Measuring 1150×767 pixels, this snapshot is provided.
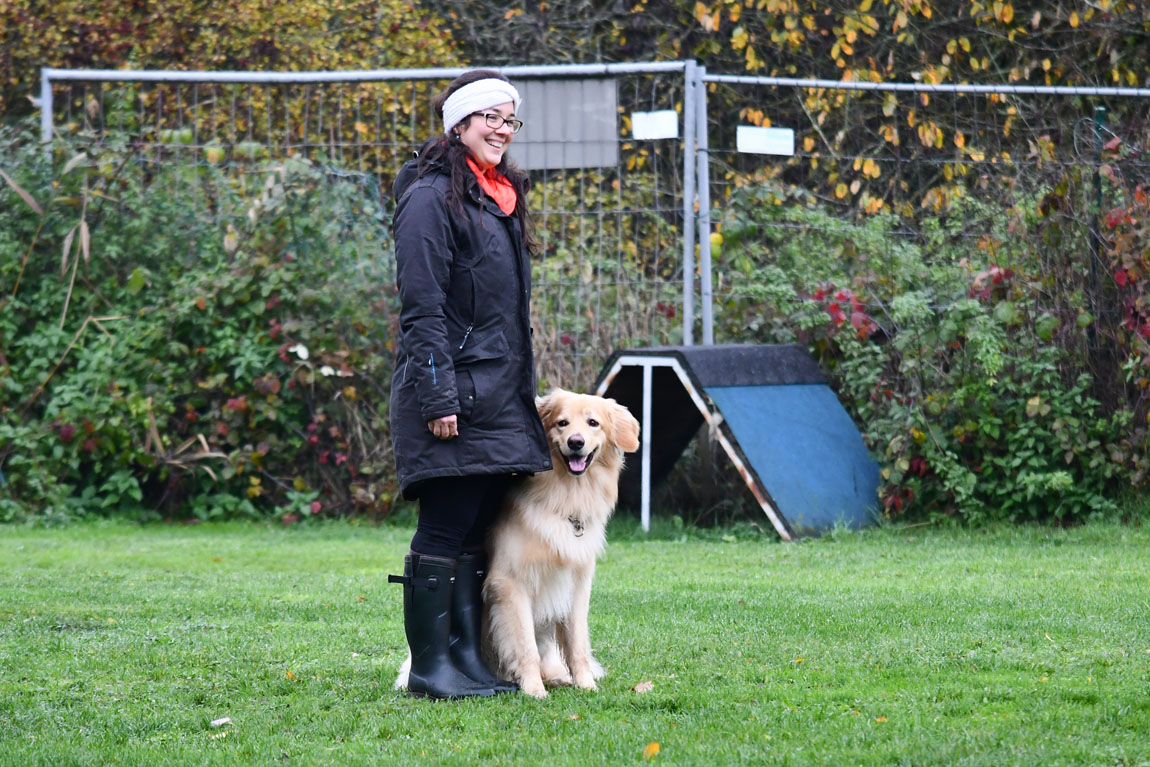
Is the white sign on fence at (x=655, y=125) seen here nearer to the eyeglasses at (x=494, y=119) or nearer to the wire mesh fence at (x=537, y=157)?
the wire mesh fence at (x=537, y=157)

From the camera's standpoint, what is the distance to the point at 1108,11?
9.84m

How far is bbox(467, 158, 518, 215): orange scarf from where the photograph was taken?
3998mm

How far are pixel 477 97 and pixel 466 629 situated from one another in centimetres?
156

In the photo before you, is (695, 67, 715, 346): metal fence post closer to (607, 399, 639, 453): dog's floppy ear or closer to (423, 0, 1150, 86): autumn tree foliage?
(423, 0, 1150, 86): autumn tree foliage

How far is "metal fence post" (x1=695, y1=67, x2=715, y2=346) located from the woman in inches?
160

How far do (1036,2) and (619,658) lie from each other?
8.55m

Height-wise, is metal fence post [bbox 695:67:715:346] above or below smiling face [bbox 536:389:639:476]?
above

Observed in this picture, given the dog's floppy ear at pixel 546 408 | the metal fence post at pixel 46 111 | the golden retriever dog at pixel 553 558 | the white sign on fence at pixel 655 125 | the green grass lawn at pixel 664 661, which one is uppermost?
the metal fence post at pixel 46 111

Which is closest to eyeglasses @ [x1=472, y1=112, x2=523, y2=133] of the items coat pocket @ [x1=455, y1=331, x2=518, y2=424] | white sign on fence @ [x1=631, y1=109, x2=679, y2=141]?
coat pocket @ [x1=455, y1=331, x2=518, y2=424]

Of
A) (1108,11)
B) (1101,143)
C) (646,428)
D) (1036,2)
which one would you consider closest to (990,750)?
(646,428)

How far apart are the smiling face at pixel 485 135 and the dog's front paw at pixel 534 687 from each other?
1.53m

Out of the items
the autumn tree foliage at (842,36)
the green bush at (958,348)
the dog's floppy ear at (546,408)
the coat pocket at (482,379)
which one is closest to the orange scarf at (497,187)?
the coat pocket at (482,379)

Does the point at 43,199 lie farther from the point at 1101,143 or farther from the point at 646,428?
the point at 1101,143

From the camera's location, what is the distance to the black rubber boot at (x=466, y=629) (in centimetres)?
403
